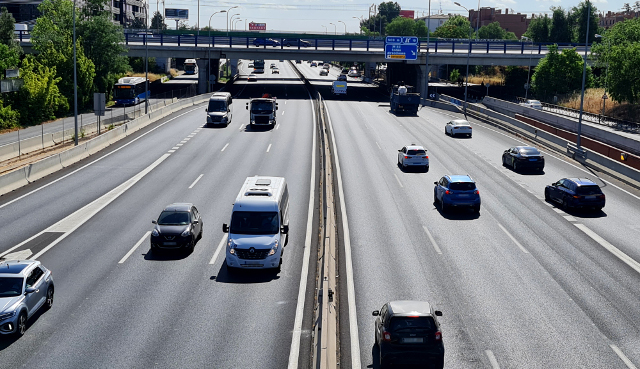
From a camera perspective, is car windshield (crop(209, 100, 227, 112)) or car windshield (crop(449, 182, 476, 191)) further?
car windshield (crop(209, 100, 227, 112))

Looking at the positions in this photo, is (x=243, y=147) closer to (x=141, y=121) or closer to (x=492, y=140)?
(x=141, y=121)

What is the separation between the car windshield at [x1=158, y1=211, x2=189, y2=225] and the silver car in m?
5.98

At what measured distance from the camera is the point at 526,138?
57.1 m

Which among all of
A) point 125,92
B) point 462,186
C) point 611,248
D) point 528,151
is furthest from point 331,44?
point 611,248

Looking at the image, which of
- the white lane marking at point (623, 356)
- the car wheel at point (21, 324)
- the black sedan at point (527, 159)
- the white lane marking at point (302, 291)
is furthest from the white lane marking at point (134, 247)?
the black sedan at point (527, 159)

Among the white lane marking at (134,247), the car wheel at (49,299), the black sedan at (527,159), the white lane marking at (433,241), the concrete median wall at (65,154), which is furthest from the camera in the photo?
the black sedan at (527,159)

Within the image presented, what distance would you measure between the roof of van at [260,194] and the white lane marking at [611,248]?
12.8m

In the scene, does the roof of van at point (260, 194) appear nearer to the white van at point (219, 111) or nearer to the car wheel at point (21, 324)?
the car wheel at point (21, 324)

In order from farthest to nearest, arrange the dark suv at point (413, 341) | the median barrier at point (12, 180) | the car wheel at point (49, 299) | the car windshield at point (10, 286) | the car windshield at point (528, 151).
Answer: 1. the car windshield at point (528, 151)
2. the median barrier at point (12, 180)
3. the car wheel at point (49, 299)
4. the car windshield at point (10, 286)
5. the dark suv at point (413, 341)

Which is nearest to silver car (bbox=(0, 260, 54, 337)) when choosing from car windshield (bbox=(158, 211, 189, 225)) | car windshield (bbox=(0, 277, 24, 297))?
car windshield (bbox=(0, 277, 24, 297))

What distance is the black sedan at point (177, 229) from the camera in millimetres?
24438

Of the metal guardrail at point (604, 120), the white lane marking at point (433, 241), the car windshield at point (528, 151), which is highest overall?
the metal guardrail at point (604, 120)

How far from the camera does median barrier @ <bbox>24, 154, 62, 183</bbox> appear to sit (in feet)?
123

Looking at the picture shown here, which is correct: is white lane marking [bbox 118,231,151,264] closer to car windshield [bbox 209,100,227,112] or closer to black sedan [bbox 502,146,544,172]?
black sedan [bbox 502,146,544,172]
